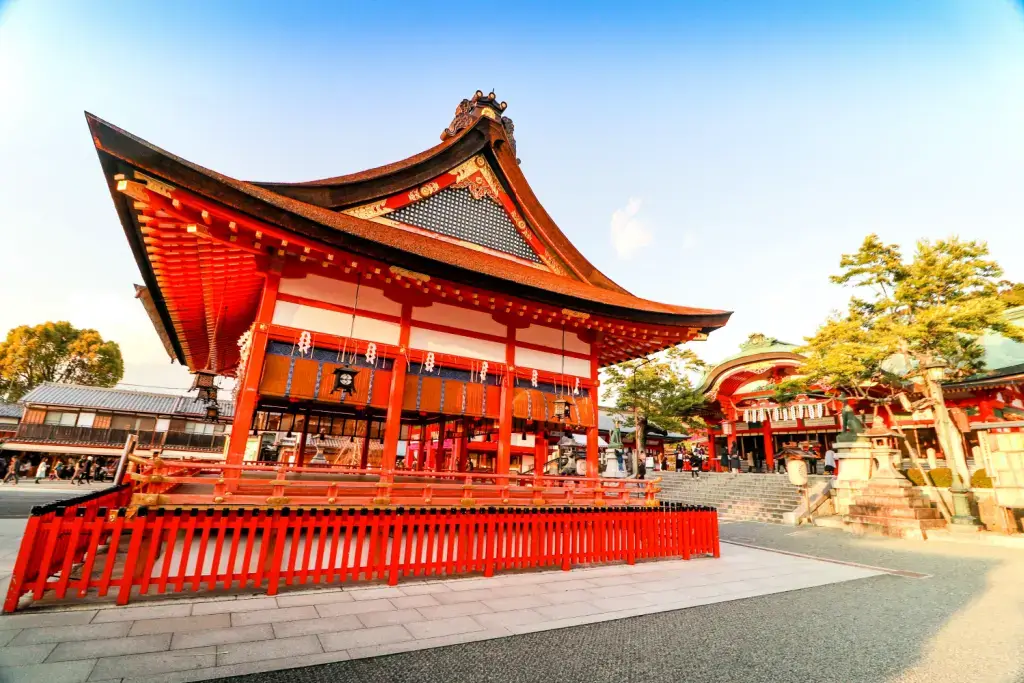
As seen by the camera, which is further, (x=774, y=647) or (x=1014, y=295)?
(x=1014, y=295)

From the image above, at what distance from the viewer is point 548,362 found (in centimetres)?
1077

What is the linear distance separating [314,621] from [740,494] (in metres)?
19.6

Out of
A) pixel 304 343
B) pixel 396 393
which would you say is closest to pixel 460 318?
pixel 396 393

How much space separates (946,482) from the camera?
15812 mm

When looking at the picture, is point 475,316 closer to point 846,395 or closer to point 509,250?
point 509,250

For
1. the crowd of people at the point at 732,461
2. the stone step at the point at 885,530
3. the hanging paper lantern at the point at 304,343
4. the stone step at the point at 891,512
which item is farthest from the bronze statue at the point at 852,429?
the hanging paper lantern at the point at 304,343

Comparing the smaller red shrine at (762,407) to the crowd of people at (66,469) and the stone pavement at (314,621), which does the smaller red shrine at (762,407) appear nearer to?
the stone pavement at (314,621)

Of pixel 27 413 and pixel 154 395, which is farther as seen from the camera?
pixel 154 395

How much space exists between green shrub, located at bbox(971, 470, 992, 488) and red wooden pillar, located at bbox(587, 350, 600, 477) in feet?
46.1

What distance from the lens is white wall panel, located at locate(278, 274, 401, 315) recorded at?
822 centimetres

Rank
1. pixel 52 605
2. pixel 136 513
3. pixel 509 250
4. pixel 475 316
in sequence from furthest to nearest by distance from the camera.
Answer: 1. pixel 509 250
2. pixel 475 316
3. pixel 136 513
4. pixel 52 605

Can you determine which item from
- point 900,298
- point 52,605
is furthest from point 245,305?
point 900,298

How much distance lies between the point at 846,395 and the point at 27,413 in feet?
154

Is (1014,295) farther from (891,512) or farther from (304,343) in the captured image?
(304,343)
